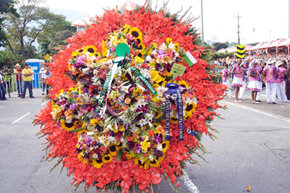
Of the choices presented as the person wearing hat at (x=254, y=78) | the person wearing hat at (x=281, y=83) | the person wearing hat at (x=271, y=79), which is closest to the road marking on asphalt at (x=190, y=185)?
the person wearing hat at (x=254, y=78)

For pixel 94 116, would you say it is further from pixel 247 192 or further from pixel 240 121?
pixel 240 121

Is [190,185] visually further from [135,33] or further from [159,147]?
[135,33]

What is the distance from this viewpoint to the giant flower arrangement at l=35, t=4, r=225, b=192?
316 cm

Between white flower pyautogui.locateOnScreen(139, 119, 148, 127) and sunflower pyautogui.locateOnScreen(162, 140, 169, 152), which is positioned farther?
sunflower pyautogui.locateOnScreen(162, 140, 169, 152)

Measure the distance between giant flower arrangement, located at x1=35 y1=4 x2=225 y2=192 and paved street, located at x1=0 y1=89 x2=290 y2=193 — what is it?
1131 millimetres

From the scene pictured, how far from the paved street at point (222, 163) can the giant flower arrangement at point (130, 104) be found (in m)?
1.13

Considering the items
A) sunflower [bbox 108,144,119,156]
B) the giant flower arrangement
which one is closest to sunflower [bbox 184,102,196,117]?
the giant flower arrangement

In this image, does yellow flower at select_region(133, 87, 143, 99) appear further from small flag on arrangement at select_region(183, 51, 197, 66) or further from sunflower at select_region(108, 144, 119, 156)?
small flag on arrangement at select_region(183, 51, 197, 66)

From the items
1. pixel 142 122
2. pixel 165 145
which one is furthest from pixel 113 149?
pixel 165 145

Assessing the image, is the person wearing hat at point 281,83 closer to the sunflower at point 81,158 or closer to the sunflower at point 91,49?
the sunflower at point 91,49

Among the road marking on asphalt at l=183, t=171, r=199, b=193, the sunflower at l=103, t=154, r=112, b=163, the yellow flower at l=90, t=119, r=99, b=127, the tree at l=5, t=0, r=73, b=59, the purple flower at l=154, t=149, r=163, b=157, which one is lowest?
the road marking on asphalt at l=183, t=171, r=199, b=193

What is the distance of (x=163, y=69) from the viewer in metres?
3.44

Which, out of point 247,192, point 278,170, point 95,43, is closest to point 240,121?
point 278,170

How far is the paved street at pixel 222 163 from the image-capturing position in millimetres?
4395
